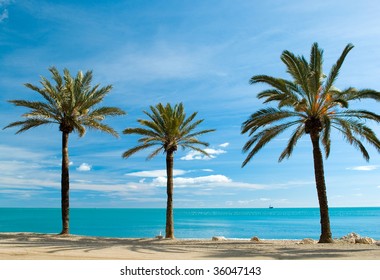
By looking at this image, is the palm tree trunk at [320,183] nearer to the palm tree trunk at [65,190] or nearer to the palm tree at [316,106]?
the palm tree at [316,106]

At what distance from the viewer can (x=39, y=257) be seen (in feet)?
39.5

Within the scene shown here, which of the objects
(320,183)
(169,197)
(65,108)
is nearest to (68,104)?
(65,108)

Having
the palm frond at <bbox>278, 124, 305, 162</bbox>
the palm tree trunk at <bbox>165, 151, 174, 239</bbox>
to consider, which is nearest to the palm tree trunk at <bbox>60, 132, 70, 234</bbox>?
the palm tree trunk at <bbox>165, 151, 174, 239</bbox>

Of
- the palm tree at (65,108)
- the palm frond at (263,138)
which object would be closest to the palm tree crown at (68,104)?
the palm tree at (65,108)

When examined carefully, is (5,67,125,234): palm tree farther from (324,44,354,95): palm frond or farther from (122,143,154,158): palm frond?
(324,44,354,95): palm frond

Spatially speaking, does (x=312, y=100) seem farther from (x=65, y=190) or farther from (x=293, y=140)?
(x=65, y=190)

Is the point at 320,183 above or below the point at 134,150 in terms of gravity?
below

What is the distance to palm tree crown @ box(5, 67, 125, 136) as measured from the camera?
24.5m

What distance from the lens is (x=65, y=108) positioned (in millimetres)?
24734

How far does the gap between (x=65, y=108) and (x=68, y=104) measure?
0.36 m

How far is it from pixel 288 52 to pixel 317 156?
5504mm

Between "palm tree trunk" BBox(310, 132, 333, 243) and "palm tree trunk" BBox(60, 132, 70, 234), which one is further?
"palm tree trunk" BBox(60, 132, 70, 234)

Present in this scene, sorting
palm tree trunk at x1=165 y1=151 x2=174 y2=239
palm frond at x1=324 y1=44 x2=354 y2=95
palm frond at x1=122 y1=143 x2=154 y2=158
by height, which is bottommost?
palm tree trunk at x1=165 y1=151 x2=174 y2=239
